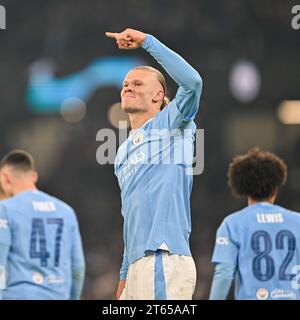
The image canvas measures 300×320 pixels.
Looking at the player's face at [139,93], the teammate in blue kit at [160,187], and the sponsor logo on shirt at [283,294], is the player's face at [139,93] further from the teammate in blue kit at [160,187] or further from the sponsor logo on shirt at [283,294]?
the sponsor logo on shirt at [283,294]

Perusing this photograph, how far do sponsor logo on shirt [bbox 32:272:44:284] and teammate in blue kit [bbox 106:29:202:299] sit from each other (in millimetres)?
2061

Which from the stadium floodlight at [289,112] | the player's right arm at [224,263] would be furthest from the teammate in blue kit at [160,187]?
the stadium floodlight at [289,112]

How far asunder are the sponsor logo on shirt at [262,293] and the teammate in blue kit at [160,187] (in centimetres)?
147

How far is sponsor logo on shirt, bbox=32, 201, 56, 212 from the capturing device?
6.96 meters

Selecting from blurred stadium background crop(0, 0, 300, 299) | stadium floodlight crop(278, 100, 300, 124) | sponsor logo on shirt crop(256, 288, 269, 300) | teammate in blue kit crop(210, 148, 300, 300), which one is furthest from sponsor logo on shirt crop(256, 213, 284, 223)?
stadium floodlight crop(278, 100, 300, 124)

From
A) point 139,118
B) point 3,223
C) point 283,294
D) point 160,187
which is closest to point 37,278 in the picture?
point 3,223

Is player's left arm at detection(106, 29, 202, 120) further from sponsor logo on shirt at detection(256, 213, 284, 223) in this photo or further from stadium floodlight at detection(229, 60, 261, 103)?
stadium floodlight at detection(229, 60, 261, 103)

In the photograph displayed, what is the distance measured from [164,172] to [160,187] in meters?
0.08

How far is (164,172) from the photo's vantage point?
4758mm

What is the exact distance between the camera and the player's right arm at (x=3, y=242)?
6656 mm

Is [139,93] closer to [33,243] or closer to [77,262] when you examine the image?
[33,243]

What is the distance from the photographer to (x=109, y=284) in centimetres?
1282
